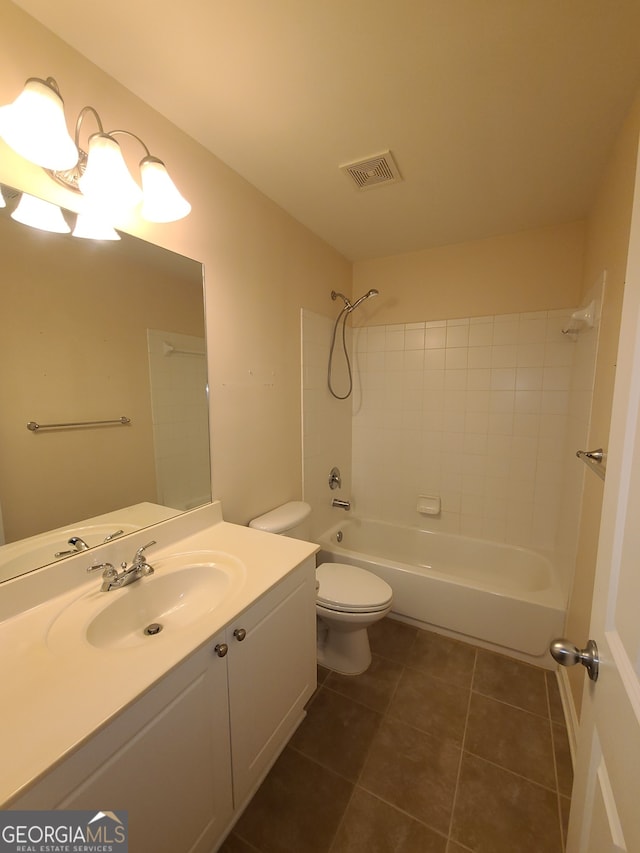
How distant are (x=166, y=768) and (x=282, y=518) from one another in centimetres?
106

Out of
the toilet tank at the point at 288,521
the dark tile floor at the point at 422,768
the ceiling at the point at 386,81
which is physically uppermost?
the ceiling at the point at 386,81

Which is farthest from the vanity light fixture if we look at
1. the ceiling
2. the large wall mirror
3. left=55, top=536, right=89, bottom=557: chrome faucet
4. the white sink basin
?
the white sink basin

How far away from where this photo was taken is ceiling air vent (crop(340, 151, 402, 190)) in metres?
→ 1.46

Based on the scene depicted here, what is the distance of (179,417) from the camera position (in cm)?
138

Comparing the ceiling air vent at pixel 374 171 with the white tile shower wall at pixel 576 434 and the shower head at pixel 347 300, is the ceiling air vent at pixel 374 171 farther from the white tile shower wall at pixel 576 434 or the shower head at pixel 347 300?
the white tile shower wall at pixel 576 434

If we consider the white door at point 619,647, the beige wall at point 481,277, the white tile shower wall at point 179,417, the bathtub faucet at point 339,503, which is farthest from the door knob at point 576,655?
the beige wall at point 481,277

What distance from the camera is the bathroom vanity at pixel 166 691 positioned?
1.99 feet

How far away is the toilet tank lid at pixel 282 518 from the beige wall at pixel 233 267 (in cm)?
6

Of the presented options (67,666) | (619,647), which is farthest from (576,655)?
(67,666)

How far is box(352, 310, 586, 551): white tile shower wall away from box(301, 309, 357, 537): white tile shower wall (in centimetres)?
23

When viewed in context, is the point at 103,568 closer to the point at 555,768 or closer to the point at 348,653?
the point at 348,653

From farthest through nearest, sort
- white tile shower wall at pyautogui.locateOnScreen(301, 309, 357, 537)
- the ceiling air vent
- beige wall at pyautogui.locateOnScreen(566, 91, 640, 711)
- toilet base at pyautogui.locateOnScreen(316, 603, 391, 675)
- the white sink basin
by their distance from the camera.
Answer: white tile shower wall at pyautogui.locateOnScreen(301, 309, 357, 537) → toilet base at pyautogui.locateOnScreen(316, 603, 391, 675) → the ceiling air vent → beige wall at pyautogui.locateOnScreen(566, 91, 640, 711) → the white sink basin

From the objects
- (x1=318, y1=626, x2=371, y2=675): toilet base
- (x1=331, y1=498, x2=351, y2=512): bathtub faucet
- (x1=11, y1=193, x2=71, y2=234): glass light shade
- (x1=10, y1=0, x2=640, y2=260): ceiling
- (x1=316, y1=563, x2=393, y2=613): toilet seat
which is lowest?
(x1=318, y1=626, x2=371, y2=675): toilet base

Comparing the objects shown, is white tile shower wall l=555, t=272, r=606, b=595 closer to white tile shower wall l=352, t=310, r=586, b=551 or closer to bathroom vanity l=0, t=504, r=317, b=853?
white tile shower wall l=352, t=310, r=586, b=551
